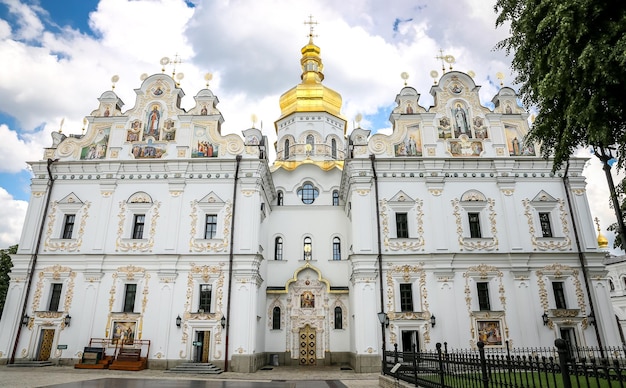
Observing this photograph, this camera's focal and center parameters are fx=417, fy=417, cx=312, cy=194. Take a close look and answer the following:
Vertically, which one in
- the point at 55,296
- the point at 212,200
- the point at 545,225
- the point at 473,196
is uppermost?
the point at 473,196

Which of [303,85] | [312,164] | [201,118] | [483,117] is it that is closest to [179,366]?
[201,118]

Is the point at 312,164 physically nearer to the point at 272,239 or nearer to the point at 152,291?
the point at 272,239

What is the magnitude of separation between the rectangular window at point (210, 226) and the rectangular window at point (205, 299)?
2552 mm

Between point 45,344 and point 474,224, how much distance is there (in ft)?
72.5

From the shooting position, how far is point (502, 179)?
72.0ft

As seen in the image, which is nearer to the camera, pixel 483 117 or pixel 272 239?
pixel 483 117

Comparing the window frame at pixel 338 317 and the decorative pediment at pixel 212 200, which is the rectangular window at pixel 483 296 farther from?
the decorative pediment at pixel 212 200

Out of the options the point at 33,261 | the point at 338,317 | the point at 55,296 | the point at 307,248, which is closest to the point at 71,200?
the point at 33,261

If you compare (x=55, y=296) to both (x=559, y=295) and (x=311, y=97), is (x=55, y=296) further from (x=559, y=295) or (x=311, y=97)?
(x=559, y=295)

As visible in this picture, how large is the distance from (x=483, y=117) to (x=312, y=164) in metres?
10.9

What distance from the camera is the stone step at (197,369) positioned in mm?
18406

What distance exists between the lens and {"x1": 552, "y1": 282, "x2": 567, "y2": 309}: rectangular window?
20156 mm

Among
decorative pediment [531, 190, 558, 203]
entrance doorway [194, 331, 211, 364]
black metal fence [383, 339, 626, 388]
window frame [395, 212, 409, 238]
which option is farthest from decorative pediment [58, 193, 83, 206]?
decorative pediment [531, 190, 558, 203]

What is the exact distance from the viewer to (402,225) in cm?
2156
